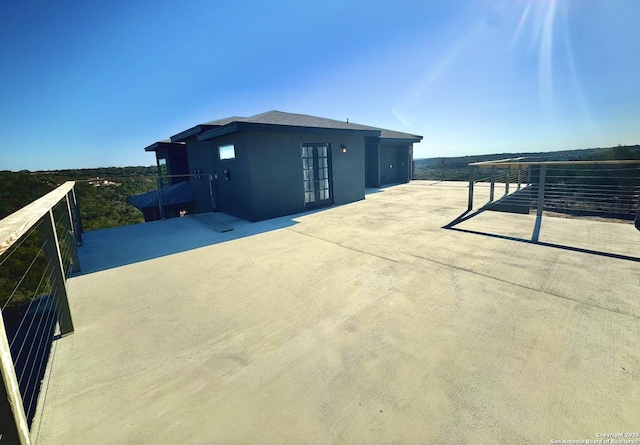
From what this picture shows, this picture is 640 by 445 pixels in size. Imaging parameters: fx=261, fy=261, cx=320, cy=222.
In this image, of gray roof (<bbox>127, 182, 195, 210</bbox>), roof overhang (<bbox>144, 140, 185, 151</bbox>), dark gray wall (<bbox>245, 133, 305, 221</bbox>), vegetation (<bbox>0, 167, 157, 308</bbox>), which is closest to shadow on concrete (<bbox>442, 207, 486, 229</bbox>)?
dark gray wall (<bbox>245, 133, 305, 221</bbox>)

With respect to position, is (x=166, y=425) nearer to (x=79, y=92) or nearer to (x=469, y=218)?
(x=469, y=218)

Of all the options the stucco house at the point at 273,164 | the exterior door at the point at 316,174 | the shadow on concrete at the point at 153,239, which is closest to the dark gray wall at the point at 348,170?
the stucco house at the point at 273,164

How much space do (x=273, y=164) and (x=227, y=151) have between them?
5.21 ft

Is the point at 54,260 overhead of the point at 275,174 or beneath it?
beneath

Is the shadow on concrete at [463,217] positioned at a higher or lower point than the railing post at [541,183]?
lower

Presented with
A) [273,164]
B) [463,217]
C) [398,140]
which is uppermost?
[398,140]

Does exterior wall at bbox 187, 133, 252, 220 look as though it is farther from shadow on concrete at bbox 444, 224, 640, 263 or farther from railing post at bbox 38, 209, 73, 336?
shadow on concrete at bbox 444, 224, 640, 263

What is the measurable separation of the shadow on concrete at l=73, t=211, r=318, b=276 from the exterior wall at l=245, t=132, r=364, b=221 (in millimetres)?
428

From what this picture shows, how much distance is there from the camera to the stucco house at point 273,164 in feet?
22.8

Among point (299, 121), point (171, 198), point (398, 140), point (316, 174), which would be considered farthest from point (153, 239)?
point (398, 140)

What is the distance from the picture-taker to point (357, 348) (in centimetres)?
210

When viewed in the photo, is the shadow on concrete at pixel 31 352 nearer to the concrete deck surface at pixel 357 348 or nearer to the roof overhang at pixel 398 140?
the concrete deck surface at pixel 357 348

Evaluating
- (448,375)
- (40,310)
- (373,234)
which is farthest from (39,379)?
(373,234)

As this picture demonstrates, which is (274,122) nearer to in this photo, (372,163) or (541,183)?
(541,183)
